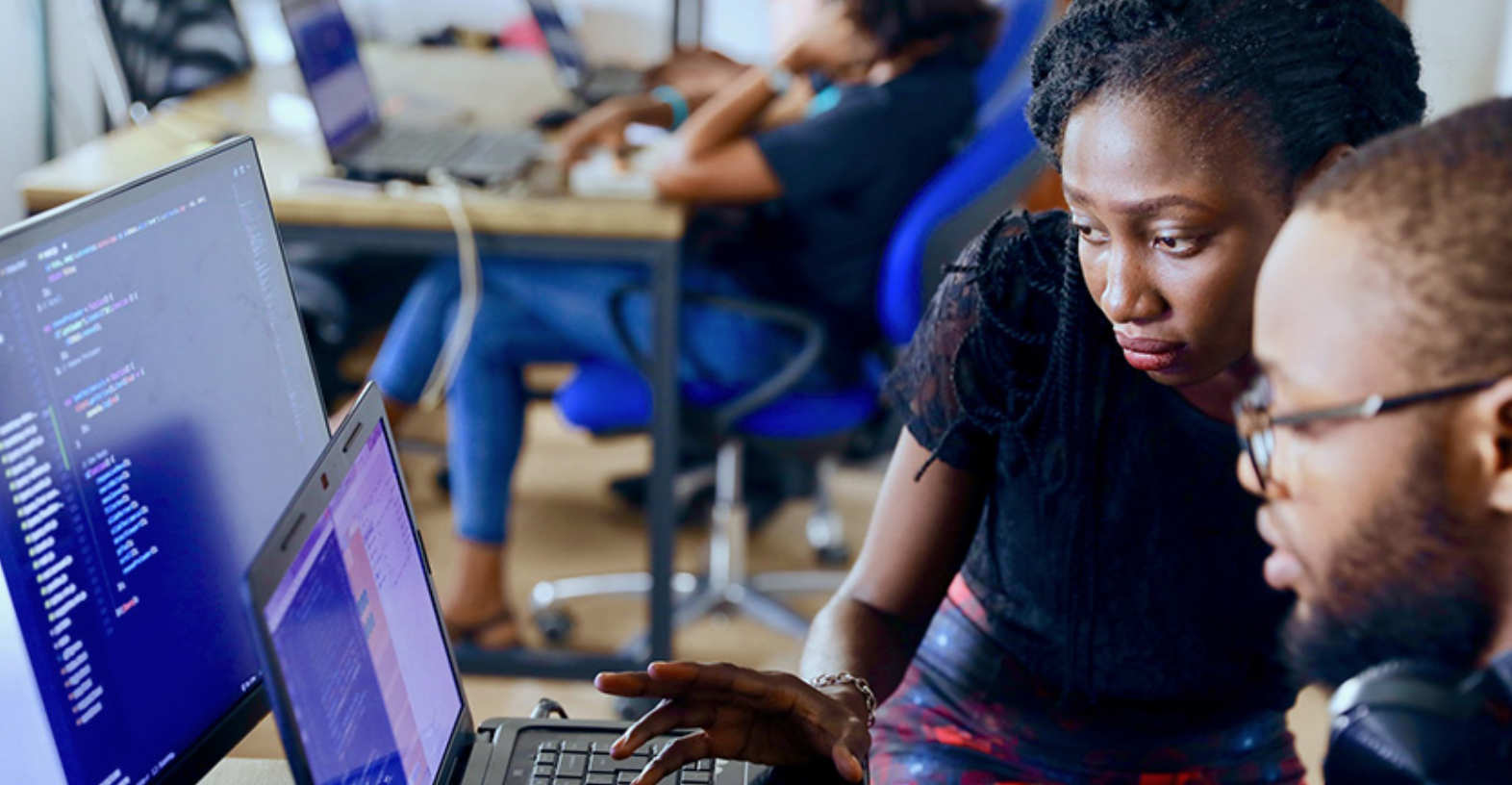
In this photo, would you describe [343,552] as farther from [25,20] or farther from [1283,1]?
[25,20]

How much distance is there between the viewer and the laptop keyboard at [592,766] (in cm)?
94

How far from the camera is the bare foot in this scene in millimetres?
2354

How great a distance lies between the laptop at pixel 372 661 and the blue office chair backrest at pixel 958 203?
115 centimetres

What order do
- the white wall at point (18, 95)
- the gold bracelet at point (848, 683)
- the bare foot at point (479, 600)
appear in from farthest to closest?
the white wall at point (18, 95) → the bare foot at point (479, 600) → the gold bracelet at point (848, 683)

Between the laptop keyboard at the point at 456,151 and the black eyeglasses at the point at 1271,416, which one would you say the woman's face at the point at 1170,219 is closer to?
the black eyeglasses at the point at 1271,416

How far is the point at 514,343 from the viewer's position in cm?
231

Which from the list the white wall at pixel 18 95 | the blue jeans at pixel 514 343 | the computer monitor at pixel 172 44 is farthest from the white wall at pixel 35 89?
the blue jeans at pixel 514 343

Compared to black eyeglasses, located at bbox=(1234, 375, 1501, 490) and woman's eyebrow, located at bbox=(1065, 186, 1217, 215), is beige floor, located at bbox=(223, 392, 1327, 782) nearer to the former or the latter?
woman's eyebrow, located at bbox=(1065, 186, 1217, 215)

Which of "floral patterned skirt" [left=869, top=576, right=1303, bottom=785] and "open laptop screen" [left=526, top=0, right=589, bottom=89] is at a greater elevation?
"open laptop screen" [left=526, top=0, right=589, bottom=89]

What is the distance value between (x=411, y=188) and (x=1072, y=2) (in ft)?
4.12

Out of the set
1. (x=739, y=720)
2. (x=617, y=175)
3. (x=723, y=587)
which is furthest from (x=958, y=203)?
(x=739, y=720)

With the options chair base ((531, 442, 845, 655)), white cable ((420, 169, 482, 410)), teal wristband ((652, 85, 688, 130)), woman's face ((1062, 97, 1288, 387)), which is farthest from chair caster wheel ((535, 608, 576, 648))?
woman's face ((1062, 97, 1288, 387))

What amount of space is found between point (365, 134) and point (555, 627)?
2.76 ft

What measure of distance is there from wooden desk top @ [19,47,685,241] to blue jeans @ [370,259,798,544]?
122mm
